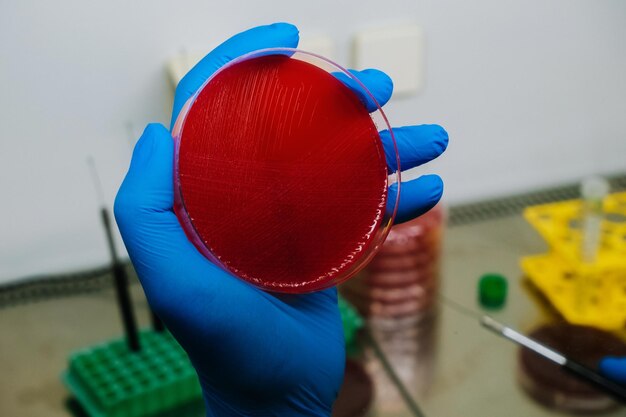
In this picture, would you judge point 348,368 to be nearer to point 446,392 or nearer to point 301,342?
point 446,392

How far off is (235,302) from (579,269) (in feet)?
2.33

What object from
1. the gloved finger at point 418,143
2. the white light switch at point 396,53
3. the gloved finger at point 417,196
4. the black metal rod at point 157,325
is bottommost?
the black metal rod at point 157,325

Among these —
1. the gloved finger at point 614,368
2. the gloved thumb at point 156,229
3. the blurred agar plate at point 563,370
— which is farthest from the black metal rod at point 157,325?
A: the gloved finger at point 614,368

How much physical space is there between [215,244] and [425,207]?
0.98 ft

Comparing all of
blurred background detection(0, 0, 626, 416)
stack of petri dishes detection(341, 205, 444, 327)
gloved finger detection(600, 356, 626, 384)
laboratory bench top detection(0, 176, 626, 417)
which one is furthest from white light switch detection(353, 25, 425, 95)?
gloved finger detection(600, 356, 626, 384)

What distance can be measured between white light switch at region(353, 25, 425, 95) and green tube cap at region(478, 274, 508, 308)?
0.39 metres

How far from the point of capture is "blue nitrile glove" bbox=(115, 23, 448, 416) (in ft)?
2.41

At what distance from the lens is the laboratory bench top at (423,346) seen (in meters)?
1.11

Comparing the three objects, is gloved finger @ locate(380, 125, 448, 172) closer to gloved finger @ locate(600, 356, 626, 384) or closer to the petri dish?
the petri dish

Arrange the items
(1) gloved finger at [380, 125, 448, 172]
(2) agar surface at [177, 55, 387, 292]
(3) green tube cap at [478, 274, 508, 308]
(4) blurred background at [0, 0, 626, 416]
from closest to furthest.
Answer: (2) agar surface at [177, 55, 387, 292] → (1) gloved finger at [380, 125, 448, 172] → (4) blurred background at [0, 0, 626, 416] → (3) green tube cap at [478, 274, 508, 308]

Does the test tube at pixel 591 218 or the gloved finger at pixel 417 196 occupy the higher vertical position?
the gloved finger at pixel 417 196

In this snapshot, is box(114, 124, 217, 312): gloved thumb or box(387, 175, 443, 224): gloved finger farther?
box(387, 175, 443, 224): gloved finger

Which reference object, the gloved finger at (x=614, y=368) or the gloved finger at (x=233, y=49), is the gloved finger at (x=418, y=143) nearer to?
the gloved finger at (x=233, y=49)

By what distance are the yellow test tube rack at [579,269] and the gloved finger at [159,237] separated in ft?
2.44
